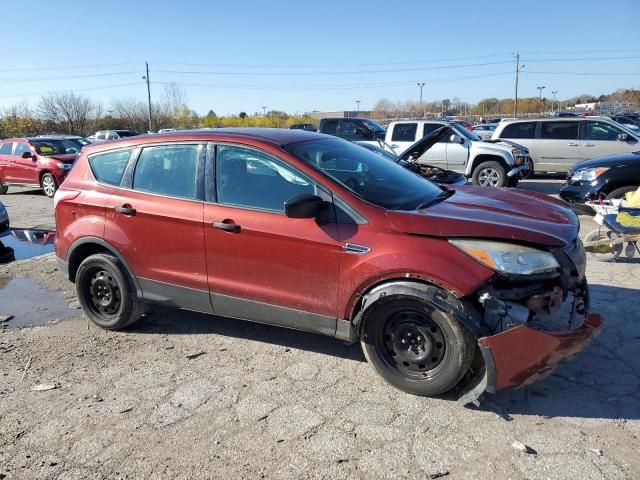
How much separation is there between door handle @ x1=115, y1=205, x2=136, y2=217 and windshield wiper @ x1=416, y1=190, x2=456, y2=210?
234cm

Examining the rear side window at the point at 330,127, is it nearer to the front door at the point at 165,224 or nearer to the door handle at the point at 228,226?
the front door at the point at 165,224

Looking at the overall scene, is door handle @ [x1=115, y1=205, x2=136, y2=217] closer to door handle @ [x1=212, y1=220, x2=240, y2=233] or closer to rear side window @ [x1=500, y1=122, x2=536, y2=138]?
door handle @ [x1=212, y1=220, x2=240, y2=233]

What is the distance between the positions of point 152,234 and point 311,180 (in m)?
1.48

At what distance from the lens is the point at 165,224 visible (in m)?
4.06

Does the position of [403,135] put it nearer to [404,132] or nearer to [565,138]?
[404,132]

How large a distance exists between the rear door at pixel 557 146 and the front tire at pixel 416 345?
12731mm

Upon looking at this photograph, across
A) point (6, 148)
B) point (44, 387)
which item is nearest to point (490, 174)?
point (44, 387)

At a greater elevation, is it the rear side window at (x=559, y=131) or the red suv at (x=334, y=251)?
the rear side window at (x=559, y=131)

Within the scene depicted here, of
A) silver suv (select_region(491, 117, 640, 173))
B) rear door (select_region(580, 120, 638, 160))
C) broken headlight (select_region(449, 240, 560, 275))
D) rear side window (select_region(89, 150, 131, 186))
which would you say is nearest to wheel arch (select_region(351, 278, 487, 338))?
broken headlight (select_region(449, 240, 560, 275))

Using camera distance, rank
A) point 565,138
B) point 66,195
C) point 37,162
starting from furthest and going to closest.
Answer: point 37,162 < point 565,138 < point 66,195

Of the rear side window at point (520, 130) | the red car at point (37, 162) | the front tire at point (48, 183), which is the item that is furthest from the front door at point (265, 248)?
the rear side window at point (520, 130)

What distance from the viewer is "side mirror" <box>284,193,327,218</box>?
10.9ft

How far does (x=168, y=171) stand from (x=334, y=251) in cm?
169

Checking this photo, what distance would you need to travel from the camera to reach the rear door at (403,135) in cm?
1404
